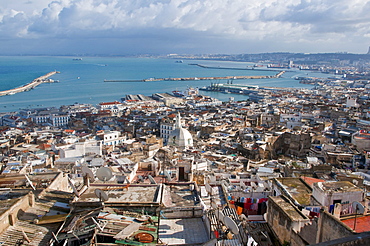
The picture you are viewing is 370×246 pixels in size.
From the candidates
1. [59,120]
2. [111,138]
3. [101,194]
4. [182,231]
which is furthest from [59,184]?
[59,120]

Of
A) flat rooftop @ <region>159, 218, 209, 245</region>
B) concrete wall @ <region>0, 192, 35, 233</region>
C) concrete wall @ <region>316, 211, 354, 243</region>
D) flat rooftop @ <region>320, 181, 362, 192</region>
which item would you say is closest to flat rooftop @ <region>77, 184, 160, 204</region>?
flat rooftop @ <region>159, 218, 209, 245</region>

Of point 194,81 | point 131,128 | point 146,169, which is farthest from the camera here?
point 194,81

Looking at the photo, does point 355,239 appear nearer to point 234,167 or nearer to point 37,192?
point 37,192

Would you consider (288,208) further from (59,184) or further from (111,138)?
(111,138)

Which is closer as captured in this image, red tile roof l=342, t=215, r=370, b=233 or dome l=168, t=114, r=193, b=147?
red tile roof l=342, t=215, r=370, b=233

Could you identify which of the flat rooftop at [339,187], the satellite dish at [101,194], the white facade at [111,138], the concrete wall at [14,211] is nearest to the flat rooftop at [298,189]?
the flat rooftop at [339,187]

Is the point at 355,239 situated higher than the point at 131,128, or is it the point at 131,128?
the point at 355,239

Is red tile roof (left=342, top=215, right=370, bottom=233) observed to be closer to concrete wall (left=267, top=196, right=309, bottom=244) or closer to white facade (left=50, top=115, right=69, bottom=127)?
concrete wall (left=267, top=196, right=309, bottom=244)

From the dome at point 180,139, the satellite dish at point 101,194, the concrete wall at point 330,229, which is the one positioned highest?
the satellite dish at point 101,194

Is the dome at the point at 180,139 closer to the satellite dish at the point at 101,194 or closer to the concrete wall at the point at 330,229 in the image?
the satellite dish at the point at 101,194

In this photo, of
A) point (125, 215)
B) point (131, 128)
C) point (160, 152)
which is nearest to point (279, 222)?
point (125, 215)

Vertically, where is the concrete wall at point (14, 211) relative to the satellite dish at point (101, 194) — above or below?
below
